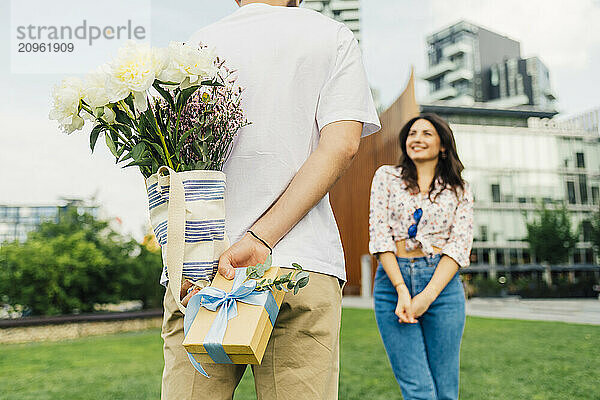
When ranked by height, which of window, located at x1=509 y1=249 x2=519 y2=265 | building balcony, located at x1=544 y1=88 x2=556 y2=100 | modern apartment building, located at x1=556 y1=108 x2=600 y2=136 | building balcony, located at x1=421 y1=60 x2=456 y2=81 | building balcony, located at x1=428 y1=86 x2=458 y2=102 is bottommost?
window, located at x1=509 y1=249 x2=519 y2=265

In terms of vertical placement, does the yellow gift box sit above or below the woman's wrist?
above

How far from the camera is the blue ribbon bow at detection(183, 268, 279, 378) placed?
0.97 metres

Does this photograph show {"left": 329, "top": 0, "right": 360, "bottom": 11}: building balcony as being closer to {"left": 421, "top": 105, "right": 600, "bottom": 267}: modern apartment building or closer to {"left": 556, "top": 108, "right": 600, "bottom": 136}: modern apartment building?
{"left": 421, "top": 105, "right": 600, "bottom": 267}: modern apartment building

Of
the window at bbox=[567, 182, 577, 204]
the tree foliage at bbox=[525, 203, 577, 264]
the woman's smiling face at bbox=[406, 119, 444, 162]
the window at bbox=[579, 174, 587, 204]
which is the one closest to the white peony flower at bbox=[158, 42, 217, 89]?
the woman's smiling face at bbox=[406, 119, 444, 162]

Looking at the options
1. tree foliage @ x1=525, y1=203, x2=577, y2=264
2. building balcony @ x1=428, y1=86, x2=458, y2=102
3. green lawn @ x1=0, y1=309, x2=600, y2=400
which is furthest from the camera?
building balcony @ x1=428, y1=86, x2=458, y2=102

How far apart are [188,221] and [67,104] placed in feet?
1.08

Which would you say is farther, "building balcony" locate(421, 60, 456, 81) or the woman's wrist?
"building balcony" locate(421, 60, 456, 81)

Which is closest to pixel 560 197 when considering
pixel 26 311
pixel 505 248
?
pixel 505 248

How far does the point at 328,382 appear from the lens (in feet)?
3.78

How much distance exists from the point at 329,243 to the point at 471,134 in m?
36.0

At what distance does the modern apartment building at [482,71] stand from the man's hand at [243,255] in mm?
53200

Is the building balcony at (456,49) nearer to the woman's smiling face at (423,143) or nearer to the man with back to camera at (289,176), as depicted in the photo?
the woman's smiling face at (423,143)

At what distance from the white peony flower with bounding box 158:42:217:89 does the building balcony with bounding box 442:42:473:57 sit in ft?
188

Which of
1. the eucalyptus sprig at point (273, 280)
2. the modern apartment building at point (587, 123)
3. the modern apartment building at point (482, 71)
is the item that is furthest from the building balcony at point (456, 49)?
the eucalyptus sprig at point (273, 280)
